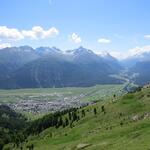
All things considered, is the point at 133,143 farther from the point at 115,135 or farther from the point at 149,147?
the point at 115,135

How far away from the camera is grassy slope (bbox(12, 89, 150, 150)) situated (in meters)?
110

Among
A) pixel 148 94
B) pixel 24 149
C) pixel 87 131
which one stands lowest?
pixel 24 149

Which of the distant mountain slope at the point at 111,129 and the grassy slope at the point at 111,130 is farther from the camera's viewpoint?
the distant mountain slope at the point at 111,129

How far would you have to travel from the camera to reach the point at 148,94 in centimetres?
18912

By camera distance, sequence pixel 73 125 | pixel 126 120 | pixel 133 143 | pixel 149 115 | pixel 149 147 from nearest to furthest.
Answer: pixel 149 147, pixel 133 143, pixel 149 115, pixel 126 120, pixel 73 125

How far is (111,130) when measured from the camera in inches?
5448

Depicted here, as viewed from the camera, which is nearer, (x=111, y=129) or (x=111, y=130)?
(x=111, y=130)

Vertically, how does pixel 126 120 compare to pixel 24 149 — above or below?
above

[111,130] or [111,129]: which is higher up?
[111,130]

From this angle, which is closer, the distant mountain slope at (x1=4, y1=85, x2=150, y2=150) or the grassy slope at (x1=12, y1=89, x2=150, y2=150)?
the grassy slope at (x1=12, y1=89, x2=150, y2=150)

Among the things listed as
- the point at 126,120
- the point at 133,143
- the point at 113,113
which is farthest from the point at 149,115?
the point at 133,143

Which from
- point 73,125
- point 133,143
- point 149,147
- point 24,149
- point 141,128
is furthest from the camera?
point 73,125

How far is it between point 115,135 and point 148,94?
7001 cm

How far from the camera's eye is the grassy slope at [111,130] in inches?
4318
